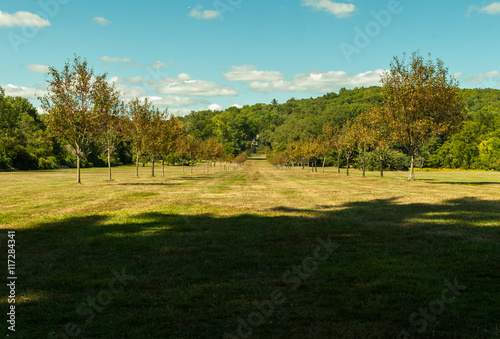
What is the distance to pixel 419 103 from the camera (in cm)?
3316

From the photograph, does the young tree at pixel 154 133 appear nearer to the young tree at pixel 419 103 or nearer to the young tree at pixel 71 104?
the young tree at pixel 71 104

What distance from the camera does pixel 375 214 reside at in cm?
1459

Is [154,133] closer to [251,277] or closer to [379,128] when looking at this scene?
[379,128]

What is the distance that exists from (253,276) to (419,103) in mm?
31543

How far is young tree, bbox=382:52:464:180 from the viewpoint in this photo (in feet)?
108

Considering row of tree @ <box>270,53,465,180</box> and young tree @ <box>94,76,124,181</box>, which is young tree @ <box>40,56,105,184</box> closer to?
young tree @ <box>94,76,124,181</box>

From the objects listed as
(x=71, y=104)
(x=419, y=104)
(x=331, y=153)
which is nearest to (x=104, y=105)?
(x=71, y=104)

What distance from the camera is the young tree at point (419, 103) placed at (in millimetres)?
32938

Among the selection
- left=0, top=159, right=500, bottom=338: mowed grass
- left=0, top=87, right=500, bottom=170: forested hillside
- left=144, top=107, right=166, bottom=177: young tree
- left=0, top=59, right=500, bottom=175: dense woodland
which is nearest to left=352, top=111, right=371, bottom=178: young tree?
left=0, top=59, right=500, bottom=175: dense woodland

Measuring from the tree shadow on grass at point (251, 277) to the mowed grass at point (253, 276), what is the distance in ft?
0.09

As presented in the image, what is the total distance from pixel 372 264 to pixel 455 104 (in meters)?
31.6

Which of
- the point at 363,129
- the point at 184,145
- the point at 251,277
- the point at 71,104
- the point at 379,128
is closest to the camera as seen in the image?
the point at 251,277

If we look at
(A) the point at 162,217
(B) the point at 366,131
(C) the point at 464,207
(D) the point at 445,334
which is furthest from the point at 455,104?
(D) the point at 445,334

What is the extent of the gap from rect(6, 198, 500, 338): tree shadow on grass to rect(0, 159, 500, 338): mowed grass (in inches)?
1.1
